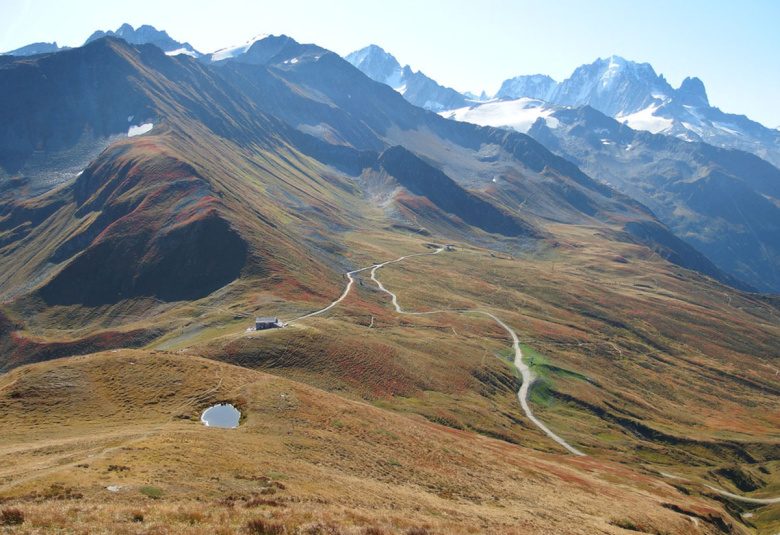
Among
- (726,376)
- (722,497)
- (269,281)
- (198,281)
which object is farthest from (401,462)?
(726,376)

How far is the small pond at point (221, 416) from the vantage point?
153 ft

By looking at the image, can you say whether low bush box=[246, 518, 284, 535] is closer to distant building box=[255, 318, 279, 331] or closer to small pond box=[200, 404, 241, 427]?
small pond box=[200, 404, 241, 427]

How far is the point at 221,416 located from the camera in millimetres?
48500

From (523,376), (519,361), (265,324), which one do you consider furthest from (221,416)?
(519,361)

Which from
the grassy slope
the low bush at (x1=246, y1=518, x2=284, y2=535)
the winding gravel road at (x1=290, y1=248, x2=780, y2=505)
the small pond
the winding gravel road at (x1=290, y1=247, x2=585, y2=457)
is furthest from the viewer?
the winding gravel road at (x1=290, y1=247, x2=585, y2=457)

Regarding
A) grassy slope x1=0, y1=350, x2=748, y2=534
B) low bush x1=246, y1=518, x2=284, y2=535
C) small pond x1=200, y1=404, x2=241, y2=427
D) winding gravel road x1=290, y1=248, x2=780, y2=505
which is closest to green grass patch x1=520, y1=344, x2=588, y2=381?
winding gravel road x1=290, y1=248, x2=780, y2=505

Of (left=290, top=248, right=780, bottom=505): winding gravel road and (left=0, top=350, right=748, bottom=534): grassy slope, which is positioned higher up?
(left=0, top=350, right=748, bottom=534): grassy slope

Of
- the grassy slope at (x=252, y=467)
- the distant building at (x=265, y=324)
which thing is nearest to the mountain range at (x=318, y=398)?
the grassy slope at (x=252, y=467)

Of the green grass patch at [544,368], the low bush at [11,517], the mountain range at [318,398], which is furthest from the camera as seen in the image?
the green grass patch at [544,368]

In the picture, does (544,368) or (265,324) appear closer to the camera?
(265,324)

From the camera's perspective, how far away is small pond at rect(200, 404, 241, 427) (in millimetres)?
46719

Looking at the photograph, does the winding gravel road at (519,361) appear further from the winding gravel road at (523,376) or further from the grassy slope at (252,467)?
the grassy slope at (252,467)

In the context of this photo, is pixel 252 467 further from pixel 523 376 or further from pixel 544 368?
pixel 544 368

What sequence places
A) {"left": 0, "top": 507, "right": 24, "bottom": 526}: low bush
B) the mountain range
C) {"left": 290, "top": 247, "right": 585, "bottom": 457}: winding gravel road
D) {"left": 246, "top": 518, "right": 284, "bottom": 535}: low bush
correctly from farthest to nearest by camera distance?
{"left": 290, "top": 247, "right": 585, "bottom": 457}: winding gravel road
the mountain range
{"left": 246, "top": 518, "right": 284, "bottom": 535}: low bush
{"left": 0, "top": 507, "right": 24, "bottom": 526}: low bush
